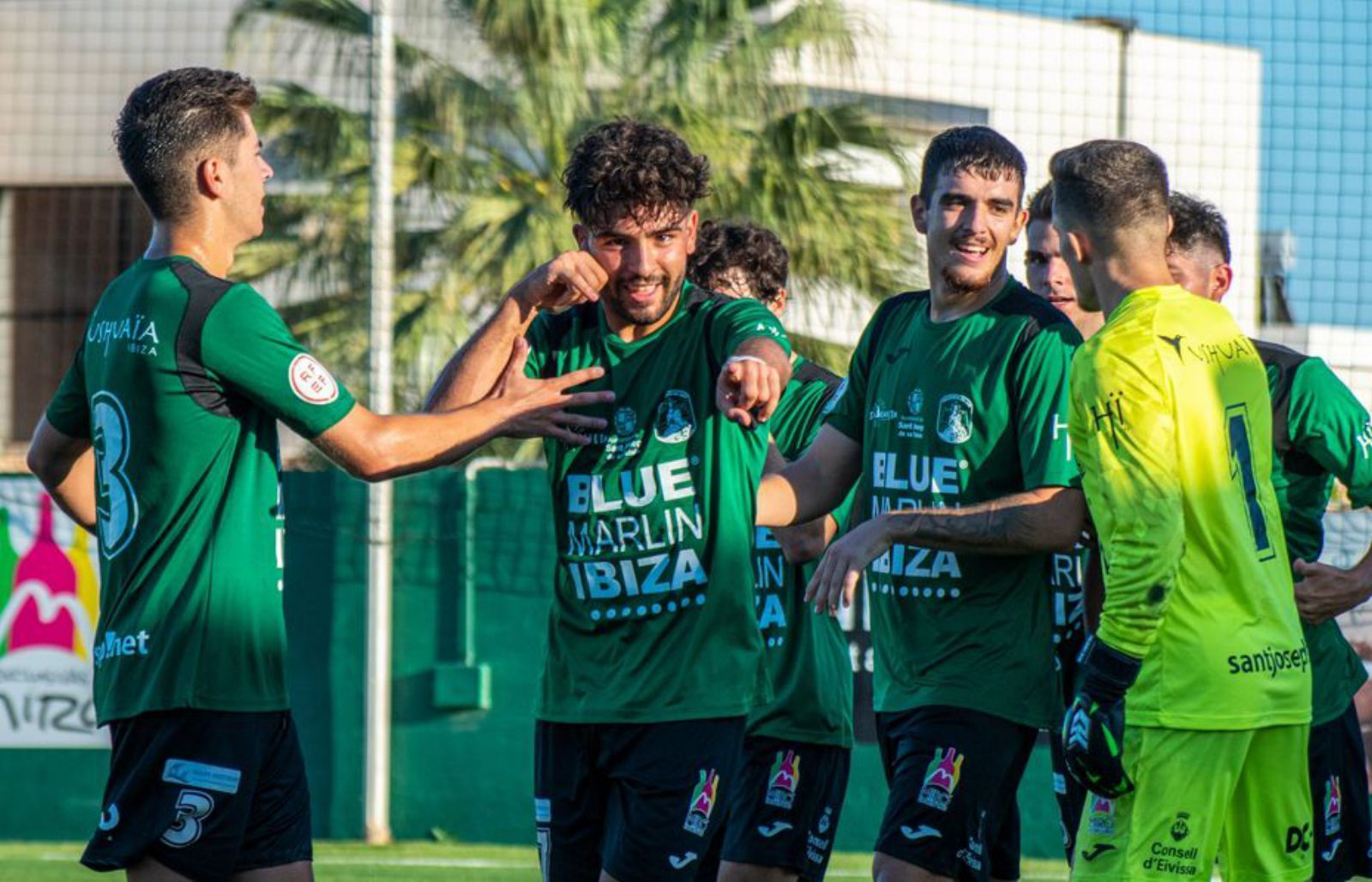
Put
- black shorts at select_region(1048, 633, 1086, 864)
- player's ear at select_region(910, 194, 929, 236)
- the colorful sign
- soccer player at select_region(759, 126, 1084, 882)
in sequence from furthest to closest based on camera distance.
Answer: the colorful sign
black shorts at select_region(1048, 633, 1086, 864)
player's ear at select_region(910, 194, 929, 236)
soccer player at select_region(759, 126, 1084, 882)

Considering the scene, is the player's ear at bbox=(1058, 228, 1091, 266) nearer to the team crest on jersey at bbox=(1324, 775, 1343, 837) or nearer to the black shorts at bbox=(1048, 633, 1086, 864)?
the black shorts at bbox=(1048, 633, 1086, 864)

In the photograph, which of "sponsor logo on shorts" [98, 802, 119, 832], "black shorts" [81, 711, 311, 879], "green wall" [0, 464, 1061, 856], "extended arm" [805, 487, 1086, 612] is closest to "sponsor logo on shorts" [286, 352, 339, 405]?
"black shorts" [81, 711, 311, 879]

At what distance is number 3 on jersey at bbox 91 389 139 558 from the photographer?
169 inches

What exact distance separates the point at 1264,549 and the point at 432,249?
38.6 feet

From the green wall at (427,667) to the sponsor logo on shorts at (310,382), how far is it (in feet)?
20.1

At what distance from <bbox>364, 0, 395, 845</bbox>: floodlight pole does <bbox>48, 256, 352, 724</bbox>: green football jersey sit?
5.98 m

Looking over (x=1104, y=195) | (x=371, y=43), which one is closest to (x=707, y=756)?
(x=1104, y=195)

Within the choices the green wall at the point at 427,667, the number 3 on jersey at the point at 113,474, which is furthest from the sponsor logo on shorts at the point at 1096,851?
the green wall at the point at 427,667

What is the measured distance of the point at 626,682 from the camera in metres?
4.77

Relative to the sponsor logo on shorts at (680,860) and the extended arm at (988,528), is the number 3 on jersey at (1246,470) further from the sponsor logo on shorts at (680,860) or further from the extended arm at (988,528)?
the sponsor logo on shorts at (680,860)

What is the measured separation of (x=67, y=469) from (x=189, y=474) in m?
0.77

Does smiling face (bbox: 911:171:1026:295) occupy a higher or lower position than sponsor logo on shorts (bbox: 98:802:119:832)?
higher

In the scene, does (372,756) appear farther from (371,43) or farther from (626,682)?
(626,682)

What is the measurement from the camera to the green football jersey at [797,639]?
6.21 metres
